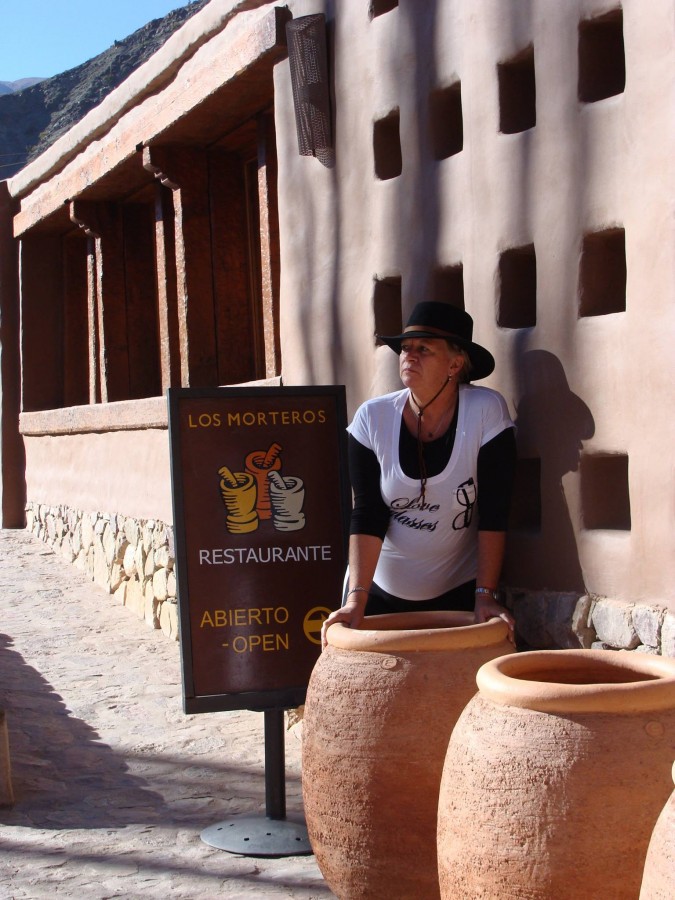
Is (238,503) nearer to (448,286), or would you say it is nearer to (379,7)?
(448,286)

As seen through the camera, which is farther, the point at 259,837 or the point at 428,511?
the point at 259,837

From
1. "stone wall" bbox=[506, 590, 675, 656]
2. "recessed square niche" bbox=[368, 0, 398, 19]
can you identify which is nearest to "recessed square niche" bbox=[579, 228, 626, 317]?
"stone wall" bbox=[506, 590, 675, 656]

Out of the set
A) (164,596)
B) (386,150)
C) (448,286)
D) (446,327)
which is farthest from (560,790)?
(164,596)

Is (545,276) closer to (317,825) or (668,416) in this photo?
(668,416)

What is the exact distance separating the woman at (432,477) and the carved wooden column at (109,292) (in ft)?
20.9

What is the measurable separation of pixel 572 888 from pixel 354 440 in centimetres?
177

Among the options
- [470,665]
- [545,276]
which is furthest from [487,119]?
[470,665]

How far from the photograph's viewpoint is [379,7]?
4824 mm

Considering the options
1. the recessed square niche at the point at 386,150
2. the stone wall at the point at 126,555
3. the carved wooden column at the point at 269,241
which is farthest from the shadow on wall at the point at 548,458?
the stone wall at the point at 126,555

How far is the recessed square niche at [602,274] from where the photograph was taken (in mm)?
3600

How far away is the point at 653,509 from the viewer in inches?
130

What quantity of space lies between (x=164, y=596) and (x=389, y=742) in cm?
500

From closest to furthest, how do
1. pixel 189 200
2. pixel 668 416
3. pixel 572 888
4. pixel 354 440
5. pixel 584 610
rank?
pixel 572 888, pixel 668 416, pixel 584 610, pixel 354 440, pixel 189 200

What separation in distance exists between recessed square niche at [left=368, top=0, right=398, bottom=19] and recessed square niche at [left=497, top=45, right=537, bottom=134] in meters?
0.97
